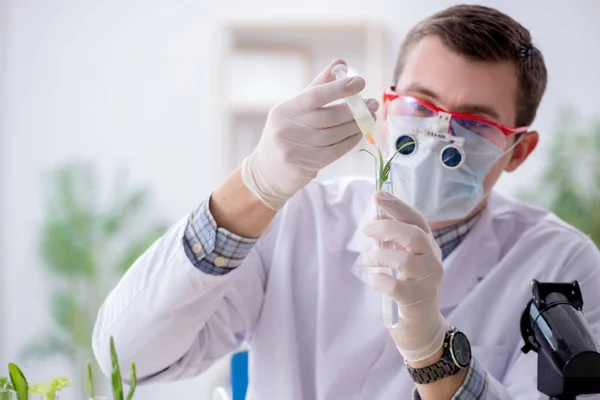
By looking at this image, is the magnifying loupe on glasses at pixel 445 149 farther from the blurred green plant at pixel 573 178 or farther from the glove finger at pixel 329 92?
the blurred green plant at pixel 573 178

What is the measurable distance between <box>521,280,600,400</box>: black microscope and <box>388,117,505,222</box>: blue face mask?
0.42 meters

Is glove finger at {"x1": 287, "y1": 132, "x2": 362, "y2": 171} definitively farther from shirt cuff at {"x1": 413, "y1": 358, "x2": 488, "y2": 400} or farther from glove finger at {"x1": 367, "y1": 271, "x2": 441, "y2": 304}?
shirt cuff at {"x1": 413, "y1": 358, "x2": 488, "y2": 400}

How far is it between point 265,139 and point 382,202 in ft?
A: 0.90

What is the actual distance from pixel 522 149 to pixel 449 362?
2.22ft

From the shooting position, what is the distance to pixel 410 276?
1192 millimetres

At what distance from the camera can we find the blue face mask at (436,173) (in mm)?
1492

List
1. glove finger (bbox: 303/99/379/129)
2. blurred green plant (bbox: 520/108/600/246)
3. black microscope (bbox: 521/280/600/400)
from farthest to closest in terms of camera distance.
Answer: blurred green plant (bbox: 520/108/600/246)
glove finger (bbox: 303/99/379/129)
black microscope (bbox: 521/280/600/400)

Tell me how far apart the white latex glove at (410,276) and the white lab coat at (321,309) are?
321 mm

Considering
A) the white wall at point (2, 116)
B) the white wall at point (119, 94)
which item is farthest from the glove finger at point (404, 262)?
the white wall at point (2, 116)

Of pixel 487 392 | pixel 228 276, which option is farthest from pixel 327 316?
pixel 487 392

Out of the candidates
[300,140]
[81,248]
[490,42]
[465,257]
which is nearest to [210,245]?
[300,140]

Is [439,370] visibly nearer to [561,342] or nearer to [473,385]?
[473,385]

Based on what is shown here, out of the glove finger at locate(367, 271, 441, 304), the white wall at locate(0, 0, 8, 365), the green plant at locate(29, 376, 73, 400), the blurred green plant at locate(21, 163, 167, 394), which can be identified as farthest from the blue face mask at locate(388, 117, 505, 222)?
the white wall at locate(0, 0, 8, 365)

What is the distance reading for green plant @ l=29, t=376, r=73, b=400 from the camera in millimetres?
1029
